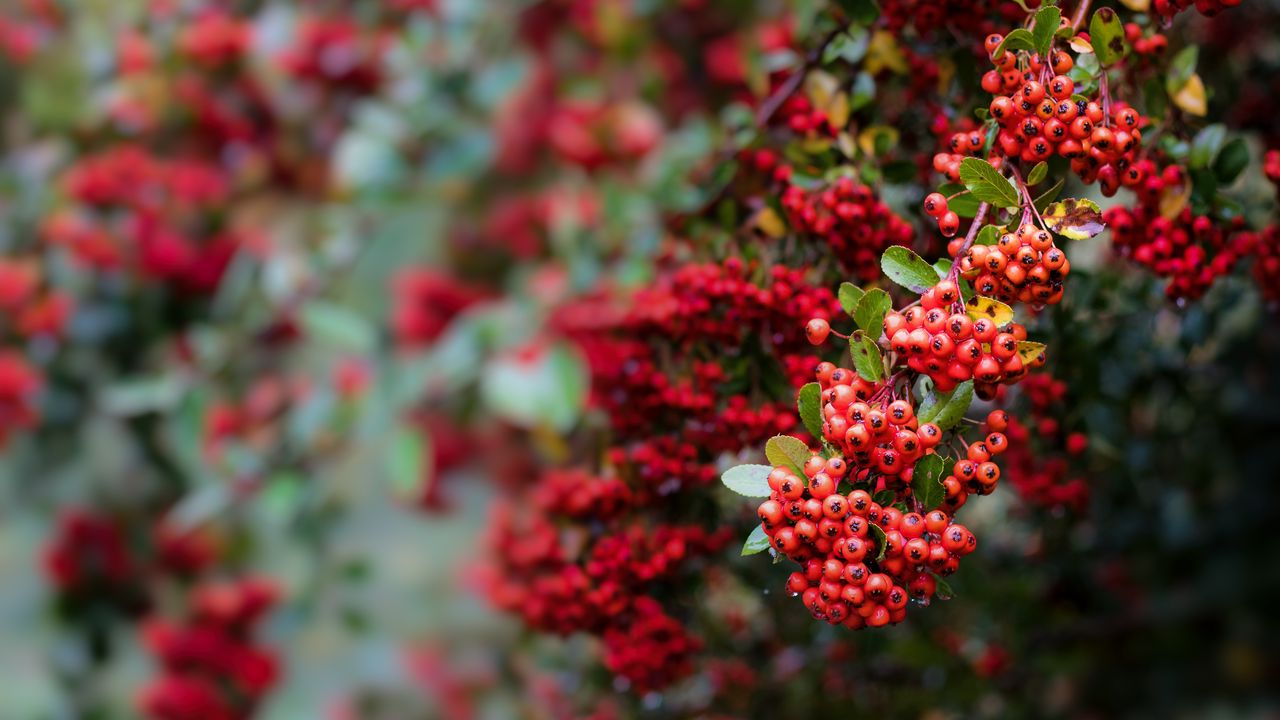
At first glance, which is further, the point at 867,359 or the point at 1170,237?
the point at 1170,237

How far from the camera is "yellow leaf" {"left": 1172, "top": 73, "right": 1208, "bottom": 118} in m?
0.82

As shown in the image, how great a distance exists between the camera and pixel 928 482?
0.57 m

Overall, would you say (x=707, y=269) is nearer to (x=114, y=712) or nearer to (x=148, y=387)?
(x=148, y=387)

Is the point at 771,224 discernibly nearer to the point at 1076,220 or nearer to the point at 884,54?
the point at 884,54

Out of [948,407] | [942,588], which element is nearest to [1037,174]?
[948,407]

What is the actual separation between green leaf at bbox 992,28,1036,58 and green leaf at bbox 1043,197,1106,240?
88 mm

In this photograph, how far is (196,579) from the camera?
1.97 metres

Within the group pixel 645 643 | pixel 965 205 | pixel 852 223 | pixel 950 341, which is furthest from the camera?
pixel 645 643

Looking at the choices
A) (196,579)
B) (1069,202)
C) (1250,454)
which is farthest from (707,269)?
(196,579)

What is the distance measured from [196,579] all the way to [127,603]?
12cm

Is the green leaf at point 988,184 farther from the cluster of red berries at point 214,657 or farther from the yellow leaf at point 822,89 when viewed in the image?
the cluster of red berries at point 214,657

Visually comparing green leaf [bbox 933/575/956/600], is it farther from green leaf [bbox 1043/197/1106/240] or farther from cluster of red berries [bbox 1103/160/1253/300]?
cluster of red berries [bbox 1103/160/1253/300]

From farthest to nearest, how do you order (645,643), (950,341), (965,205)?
(645,643)
(965,205)
(950,341)

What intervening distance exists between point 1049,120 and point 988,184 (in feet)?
0.16
